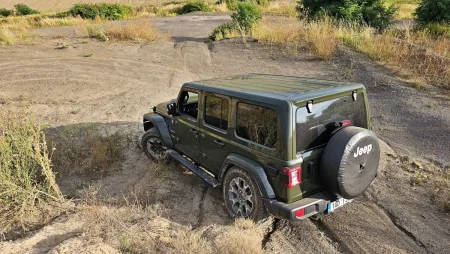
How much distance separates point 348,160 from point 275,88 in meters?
1.18

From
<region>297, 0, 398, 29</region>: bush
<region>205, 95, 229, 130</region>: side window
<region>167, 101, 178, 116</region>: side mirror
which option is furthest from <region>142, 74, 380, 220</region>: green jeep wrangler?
<region>297, 0, 398, 29</region>: bush

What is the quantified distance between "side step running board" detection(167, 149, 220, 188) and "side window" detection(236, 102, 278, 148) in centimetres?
90

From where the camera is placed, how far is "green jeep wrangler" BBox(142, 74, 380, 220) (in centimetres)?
336

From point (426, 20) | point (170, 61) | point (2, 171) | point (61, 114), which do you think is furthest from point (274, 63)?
point (2, 171)

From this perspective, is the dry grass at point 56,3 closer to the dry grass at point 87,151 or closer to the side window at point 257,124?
the dry grass at point 87,151

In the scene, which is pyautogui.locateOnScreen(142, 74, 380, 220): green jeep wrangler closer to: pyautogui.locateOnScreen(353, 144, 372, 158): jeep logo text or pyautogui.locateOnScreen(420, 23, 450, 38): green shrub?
pyautogui.locateOnScreen(353, 144, 372, 158): jeep logo text

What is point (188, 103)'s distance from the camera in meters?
5.03

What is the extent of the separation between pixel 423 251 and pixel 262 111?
2418 mm

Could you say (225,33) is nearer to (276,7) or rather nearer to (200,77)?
(200,77)

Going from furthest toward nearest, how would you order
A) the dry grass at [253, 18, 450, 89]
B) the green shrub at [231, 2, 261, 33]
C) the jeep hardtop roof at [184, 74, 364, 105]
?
the green shrub at [231, 2, 261, 33] → the dry grass at [253, 18, 450, 89] → the jeep hardtop roof at [184, 74, 364, 105]

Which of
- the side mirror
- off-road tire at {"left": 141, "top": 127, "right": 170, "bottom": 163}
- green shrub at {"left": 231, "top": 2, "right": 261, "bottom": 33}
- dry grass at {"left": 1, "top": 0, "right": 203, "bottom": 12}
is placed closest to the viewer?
the side mirror

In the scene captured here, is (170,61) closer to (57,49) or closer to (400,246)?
(57,49)

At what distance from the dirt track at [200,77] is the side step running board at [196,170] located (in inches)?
15.5

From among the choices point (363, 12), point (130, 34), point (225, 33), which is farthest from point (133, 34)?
point (363, 12)
